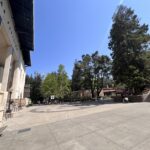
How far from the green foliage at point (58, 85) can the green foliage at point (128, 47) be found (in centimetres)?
2354

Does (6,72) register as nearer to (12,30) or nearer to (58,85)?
(12,30)

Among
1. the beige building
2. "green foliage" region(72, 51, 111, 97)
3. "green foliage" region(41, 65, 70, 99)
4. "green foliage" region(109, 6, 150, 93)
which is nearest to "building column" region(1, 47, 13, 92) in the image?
the beige building

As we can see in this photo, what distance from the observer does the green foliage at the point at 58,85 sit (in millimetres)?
46000

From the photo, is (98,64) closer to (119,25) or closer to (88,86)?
(88,86)

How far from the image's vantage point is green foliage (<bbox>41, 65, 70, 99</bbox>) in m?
46.0

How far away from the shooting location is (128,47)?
24.3 meters

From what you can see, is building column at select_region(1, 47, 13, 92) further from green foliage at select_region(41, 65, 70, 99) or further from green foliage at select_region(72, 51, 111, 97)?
green foliage at select_region(41, 65, 70, 99)

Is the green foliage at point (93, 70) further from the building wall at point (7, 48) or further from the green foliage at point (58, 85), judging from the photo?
the building wall at point (7, 48)

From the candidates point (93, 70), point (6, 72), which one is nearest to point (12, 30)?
point (6, 72)

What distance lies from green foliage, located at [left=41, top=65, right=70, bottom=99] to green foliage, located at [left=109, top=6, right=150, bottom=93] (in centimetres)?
2354

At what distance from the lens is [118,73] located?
2486 cm

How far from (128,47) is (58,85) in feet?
91.2

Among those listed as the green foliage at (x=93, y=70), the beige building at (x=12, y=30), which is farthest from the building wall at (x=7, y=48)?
the green foliage at (x=93, y=70)

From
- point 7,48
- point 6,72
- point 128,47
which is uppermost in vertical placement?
point 128,47
